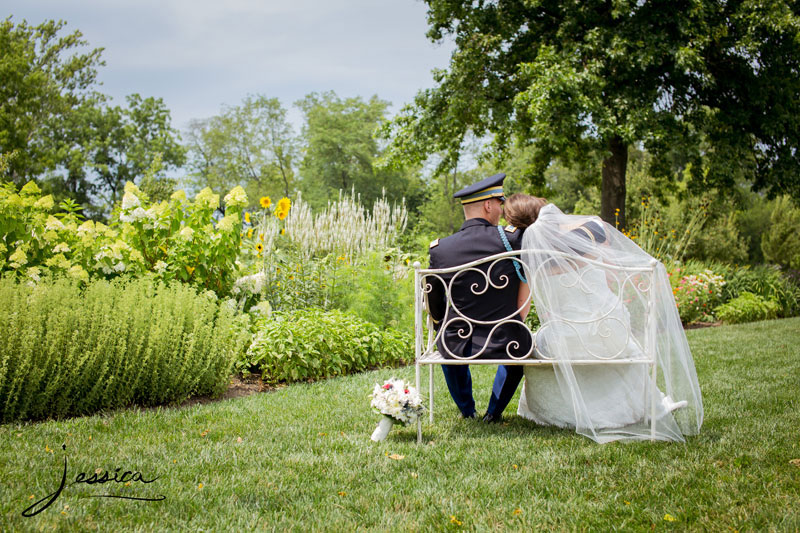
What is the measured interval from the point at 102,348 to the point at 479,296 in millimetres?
2535

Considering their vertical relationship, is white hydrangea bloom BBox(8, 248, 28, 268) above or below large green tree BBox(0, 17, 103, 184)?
below

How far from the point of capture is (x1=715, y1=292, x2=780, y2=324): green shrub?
34.7 feet

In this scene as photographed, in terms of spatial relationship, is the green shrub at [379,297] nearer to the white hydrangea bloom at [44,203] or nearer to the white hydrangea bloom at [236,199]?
the white hydrangea bloom at [236,199]

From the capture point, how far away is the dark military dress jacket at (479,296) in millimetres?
3316

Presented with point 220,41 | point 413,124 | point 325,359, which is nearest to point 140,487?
point 325,359

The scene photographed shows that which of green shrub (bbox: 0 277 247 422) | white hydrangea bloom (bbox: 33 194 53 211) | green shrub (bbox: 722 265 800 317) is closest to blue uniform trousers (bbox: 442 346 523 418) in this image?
green shrub (bbox: 0 277 247 422)

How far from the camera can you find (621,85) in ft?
36.3

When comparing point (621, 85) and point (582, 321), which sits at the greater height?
point (621, 85)

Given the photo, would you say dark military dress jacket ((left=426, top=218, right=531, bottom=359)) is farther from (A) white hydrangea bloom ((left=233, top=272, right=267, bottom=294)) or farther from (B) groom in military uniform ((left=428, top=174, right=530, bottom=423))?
(A) white hydrangea bloom ((left=233, top=272, right=267, bottom=294))

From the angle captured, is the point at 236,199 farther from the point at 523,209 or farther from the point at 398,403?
the point at 398,403

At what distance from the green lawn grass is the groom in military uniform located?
1.73 ft

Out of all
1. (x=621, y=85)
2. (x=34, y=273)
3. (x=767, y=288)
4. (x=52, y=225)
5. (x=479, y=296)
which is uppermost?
(x=621, y=85)

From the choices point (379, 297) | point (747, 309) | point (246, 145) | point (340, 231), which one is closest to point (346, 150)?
point (246, 145)

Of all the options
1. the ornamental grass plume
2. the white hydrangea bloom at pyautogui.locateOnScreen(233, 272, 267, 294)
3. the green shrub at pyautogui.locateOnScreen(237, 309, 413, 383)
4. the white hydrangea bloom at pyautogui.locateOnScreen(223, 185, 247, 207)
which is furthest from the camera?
the ornamental grass plume
